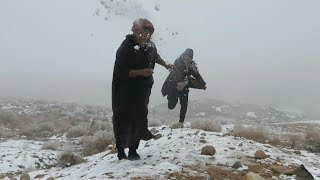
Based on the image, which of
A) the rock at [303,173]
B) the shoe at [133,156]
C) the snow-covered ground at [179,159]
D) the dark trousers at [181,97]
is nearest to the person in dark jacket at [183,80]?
the dark trousers at [181,97]

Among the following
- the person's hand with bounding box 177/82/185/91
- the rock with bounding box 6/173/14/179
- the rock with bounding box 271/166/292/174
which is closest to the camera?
the rock with bounding box 271/166/292/174

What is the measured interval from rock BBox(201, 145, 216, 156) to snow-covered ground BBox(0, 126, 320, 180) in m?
0.08

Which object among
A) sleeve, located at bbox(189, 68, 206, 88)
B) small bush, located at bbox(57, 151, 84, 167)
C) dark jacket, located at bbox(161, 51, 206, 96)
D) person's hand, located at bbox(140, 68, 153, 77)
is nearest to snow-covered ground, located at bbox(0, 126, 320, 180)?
small bush, located at bbox(57, 151, 84, 167)

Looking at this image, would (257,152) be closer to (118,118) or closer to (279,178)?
(279,178)

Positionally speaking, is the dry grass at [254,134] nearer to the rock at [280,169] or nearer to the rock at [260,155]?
the rock at [260,155]

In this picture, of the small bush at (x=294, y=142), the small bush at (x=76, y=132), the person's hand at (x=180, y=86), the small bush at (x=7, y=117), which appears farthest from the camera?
the small bush at (x=7, y=117)

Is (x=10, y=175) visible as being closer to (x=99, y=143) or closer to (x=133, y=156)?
(x=99, y=143)

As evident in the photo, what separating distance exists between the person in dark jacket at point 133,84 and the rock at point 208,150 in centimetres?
95

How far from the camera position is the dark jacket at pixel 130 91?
6.78 m

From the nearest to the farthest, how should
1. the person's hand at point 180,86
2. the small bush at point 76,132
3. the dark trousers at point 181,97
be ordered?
the person's hand at point 180,86
the dark trousers at point 181,97
the small bush at point 76,132

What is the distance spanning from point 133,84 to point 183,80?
12.5ft

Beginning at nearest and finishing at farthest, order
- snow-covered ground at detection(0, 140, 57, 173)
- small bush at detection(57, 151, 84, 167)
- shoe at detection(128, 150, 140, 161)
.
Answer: shoe at detection(128, 150, 140, 161) < small bush at detection(57, 151, 84, 167) < snow-covered ground at detection(0, 140, 57, 173)

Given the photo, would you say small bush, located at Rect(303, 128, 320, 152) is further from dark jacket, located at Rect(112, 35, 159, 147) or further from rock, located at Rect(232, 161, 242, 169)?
dark jacket, located at Rect(112, 35, 159, 147)

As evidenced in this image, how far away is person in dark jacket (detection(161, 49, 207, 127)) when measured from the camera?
34.9 feet
